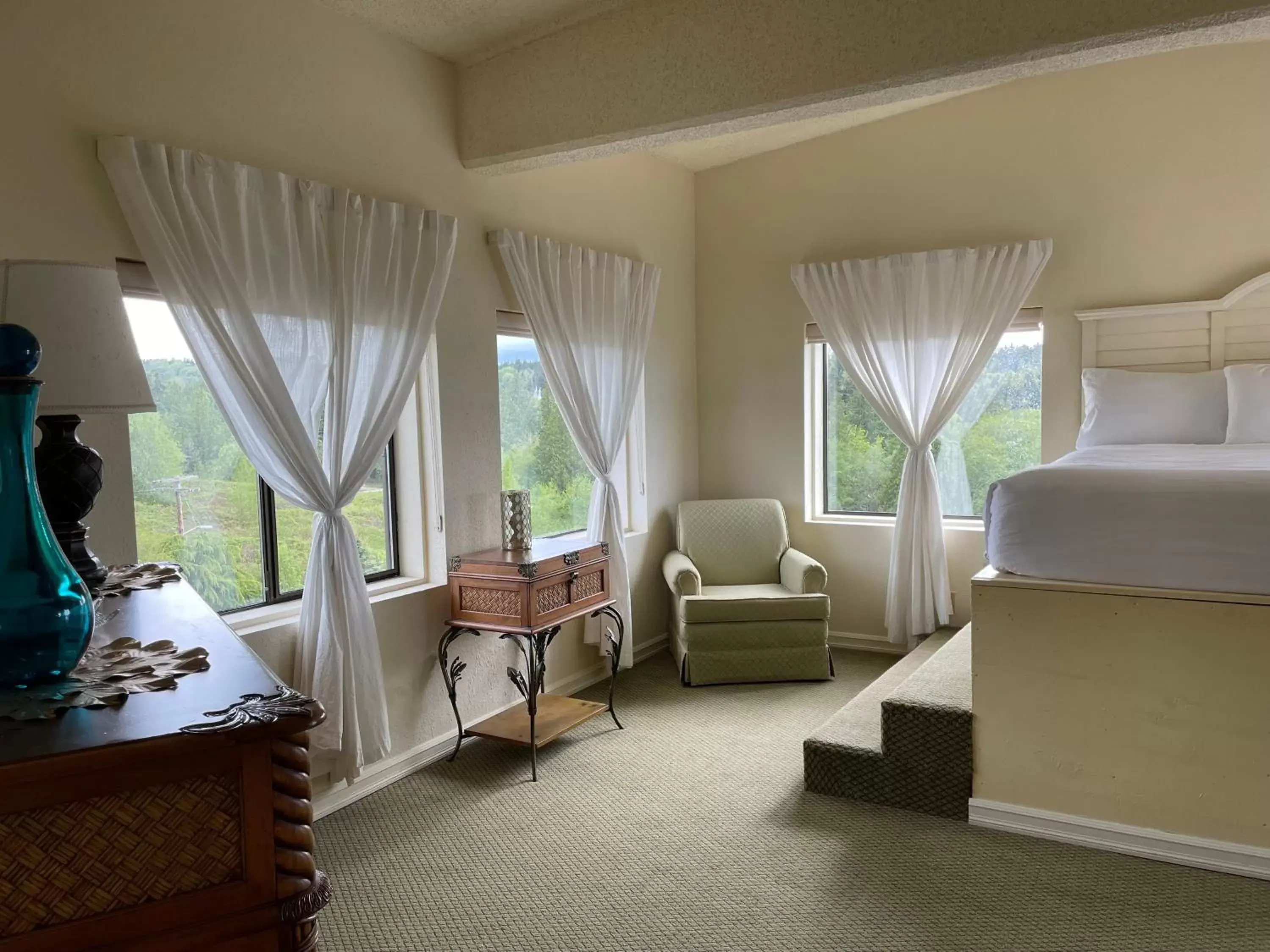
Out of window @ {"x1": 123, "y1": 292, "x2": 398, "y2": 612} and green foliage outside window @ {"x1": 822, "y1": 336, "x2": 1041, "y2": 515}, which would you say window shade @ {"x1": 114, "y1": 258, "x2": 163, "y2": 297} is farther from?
green foliage outside window @ {"x1": 822, "y1": 336, "x2": 1041, "y2": 515}

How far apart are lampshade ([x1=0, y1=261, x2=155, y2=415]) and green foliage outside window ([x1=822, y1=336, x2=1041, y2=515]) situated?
3.85 metres

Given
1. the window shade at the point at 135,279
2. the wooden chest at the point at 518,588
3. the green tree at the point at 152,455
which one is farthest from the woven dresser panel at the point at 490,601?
the window shade at the point at 135,279

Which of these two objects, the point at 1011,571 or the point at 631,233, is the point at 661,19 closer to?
the point at 631,233

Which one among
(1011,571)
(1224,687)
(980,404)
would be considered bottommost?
(1224,687)

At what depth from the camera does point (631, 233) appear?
471cm

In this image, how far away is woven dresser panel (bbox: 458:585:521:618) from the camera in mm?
3389

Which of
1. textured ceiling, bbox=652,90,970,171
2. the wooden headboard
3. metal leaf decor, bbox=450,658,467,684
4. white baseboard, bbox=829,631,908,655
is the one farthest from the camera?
white baseboard, bbox=829,631,908,655

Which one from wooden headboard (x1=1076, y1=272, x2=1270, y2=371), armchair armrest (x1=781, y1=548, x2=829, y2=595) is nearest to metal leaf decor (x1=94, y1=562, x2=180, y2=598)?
armchair armrest (x1=781, y1=548, x2=829, y2=595)

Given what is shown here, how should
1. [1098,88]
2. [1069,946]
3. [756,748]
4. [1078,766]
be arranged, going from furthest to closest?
[1098,88] < [756,748] < [1078,766] < [1069,946]

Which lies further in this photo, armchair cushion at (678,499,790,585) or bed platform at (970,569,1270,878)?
armchair cushion at (678,499,790,585)

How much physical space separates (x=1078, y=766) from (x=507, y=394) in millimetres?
2758

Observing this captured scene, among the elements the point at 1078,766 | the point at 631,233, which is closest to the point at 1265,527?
the point at 1078,766

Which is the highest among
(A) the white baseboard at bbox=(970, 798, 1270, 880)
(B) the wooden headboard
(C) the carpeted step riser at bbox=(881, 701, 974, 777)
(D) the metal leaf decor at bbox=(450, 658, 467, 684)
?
(B) the wooden headboard

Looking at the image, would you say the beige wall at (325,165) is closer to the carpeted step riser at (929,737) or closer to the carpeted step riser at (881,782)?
the carpeted step riser at (881,782)
